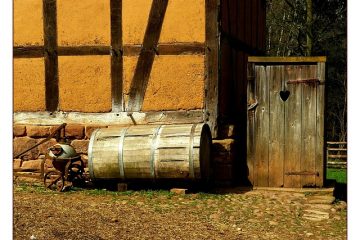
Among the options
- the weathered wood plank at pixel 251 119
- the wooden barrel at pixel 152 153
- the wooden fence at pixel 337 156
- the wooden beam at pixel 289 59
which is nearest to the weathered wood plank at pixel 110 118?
the wooden barrel at pixel 152 153

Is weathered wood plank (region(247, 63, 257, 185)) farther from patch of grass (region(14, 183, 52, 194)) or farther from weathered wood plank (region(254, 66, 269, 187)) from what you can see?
patch of grass (region(14, 183, 52, 194))

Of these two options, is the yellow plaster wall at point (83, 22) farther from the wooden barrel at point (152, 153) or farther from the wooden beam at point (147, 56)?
the wooden barrel at point (152, 153)

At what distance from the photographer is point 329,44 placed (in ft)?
71.1

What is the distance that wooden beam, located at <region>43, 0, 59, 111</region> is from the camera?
1030 cm

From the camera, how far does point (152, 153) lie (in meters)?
8.73

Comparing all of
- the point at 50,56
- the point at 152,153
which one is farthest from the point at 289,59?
the point at 50,56

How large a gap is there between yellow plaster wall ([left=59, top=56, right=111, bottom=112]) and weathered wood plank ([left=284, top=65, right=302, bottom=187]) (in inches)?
136

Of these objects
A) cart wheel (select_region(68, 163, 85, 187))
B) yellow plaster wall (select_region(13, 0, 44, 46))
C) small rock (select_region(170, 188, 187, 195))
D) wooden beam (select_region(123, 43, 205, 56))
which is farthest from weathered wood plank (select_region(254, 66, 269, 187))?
yellow plaster wall (select_region(13, 0, 44, 46))

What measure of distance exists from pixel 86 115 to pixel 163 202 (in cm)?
294

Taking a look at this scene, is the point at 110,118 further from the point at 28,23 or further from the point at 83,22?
the point at 28,23

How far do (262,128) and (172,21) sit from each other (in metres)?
2.63

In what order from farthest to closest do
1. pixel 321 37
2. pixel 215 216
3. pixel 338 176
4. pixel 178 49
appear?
pixel 321 37, pixel 338 176, pixel 178 49, pixel 215 216

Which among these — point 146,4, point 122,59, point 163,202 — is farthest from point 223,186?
point 146,4

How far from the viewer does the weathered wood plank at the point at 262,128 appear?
9.38m
